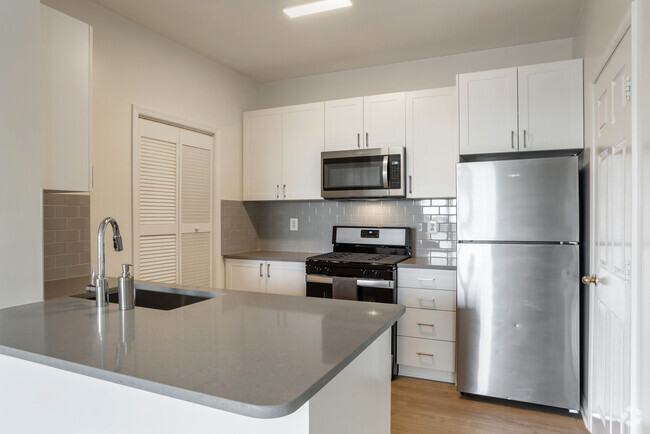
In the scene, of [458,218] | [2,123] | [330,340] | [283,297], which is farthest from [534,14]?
[2,123]

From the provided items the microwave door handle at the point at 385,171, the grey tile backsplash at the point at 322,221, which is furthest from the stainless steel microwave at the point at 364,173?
the grey tile backsplash at the point at 322,221

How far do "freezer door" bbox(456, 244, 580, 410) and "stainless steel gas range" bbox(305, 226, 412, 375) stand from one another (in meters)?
0.57

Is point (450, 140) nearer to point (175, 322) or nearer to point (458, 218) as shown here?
point (458, 218)

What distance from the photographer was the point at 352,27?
3088 mm

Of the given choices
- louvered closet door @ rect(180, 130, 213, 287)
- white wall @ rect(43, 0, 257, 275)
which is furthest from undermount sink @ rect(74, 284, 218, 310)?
louvered closet door @ rect(180, 130, 213, 287)

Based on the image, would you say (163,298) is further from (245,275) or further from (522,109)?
(522,109)

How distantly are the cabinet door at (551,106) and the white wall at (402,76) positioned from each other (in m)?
0.57

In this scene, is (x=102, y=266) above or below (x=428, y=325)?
above

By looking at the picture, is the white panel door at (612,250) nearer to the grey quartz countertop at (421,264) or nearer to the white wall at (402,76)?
the grey quartz countertop at (421,264)

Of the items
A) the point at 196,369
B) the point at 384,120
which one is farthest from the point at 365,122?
the point at 196,369

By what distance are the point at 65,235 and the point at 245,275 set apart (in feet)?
5.40

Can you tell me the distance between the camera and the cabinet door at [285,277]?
360 cm

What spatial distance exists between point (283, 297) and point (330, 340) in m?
0.66

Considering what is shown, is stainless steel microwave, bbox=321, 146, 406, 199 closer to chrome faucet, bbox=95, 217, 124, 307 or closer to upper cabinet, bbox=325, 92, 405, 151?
upper cabinet, bbox=325, 92, 405, 151
